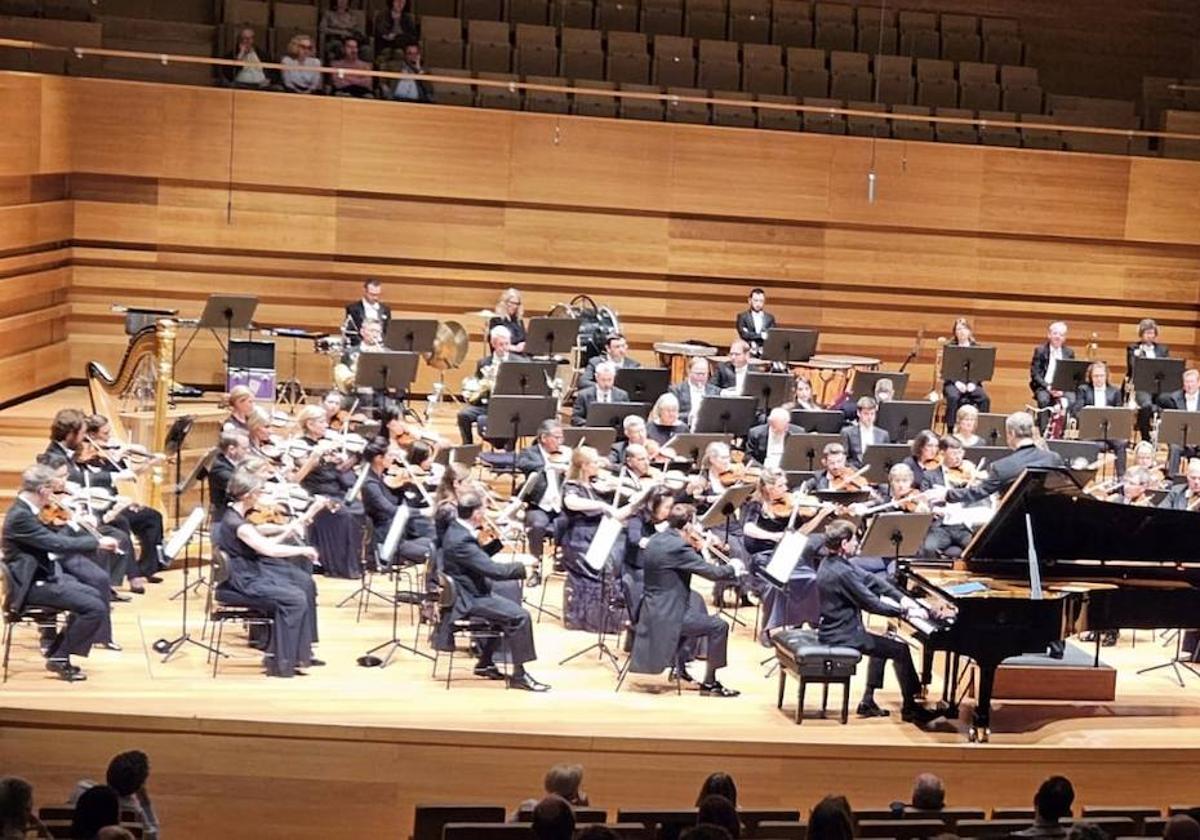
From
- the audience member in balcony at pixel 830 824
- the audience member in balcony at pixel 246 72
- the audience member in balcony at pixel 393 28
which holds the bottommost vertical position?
the audience member in balcony at pixel 830 824

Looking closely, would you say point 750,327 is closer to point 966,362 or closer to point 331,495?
point 966,362

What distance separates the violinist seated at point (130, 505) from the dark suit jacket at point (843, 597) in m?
4.09

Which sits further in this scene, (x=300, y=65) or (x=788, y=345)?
(x=300, y=65)

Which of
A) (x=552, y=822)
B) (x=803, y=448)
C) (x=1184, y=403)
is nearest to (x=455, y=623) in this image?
(x=803, y=448)

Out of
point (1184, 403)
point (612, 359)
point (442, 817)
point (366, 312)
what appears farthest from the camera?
point (366, 312)

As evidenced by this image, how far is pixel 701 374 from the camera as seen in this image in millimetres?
13414

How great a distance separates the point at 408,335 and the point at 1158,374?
20.8 feet

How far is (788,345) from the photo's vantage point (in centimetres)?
1473

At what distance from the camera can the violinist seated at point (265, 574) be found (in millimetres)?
9617

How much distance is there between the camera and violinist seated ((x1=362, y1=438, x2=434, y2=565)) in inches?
432

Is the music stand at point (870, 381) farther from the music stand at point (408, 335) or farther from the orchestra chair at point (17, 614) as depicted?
the orchestra chair at point (17, 614)

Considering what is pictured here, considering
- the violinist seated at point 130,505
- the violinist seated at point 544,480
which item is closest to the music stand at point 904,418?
the violinist seated at point 544,480

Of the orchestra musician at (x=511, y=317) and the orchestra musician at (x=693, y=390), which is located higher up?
the orchestra musician at (x=511, y=317)

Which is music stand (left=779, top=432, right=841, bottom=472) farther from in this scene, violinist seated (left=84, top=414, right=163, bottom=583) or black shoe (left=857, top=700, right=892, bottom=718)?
violinist seated (left=84, top=414, right=163, bottom=583)
